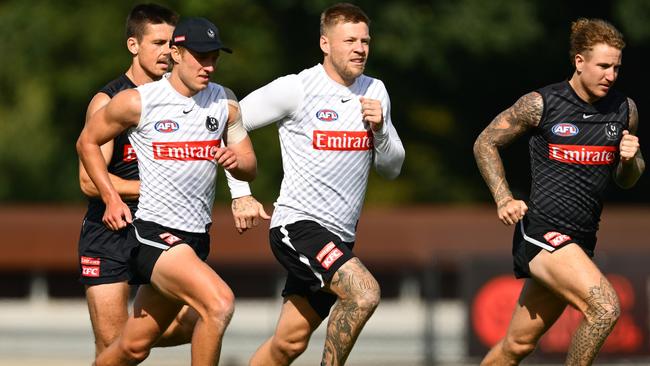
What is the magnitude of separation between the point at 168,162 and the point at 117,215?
49 cm

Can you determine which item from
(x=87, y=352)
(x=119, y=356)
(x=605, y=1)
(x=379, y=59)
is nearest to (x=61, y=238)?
(x=87, y=352)

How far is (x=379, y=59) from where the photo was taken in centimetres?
3200

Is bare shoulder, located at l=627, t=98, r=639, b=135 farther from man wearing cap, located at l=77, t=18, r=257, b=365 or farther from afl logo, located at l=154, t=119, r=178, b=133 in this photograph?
afl logo, located at l=154, t=119, r=178, b=133

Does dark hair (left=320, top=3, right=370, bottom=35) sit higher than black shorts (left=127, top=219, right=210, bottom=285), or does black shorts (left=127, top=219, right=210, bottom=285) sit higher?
dark hair (left=320, top=3, right=370, bottom=35)

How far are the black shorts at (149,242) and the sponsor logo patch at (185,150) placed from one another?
464 mm

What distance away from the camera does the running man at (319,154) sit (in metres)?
9.73

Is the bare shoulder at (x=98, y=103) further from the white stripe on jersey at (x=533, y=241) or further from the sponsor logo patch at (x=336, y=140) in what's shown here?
the white stripe on jersey at (x=533, y=241)

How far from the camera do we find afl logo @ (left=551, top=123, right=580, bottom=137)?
9.81 metres

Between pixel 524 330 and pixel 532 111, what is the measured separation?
1499 millimetres

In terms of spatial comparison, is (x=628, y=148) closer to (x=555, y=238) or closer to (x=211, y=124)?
(x=555, y=238)

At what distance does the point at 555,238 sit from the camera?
978 centimetres

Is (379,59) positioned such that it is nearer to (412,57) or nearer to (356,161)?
(412,57)

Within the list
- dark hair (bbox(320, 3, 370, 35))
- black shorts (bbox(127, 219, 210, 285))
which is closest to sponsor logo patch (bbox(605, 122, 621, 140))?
dark hair (bbox(320, 3, 370, 35))

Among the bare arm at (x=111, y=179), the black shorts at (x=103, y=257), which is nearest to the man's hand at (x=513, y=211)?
the bare arm at (x=111, y=179)
